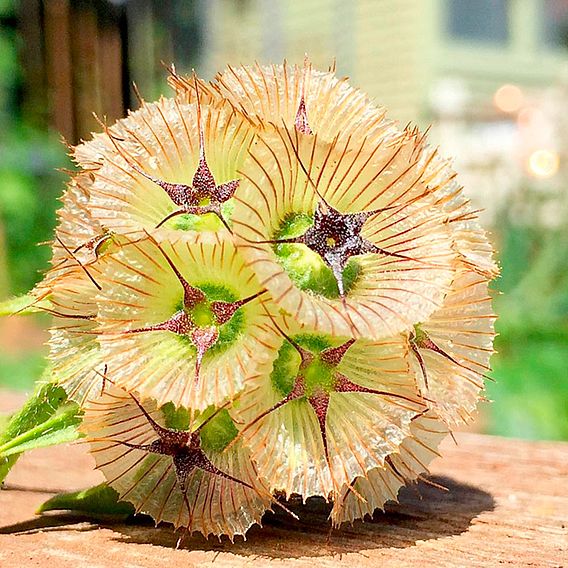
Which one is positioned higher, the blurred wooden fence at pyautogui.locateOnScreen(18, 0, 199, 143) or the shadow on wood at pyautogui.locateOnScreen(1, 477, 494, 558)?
the blurred wooden fence at pyautogui.locateOnScreen(18, 0, 199, 143)

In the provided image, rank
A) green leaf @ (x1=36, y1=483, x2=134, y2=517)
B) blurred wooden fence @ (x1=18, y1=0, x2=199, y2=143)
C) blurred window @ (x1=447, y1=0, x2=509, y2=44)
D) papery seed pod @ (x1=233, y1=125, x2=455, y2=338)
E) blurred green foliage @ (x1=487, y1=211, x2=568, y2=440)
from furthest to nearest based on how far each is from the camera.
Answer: blurred window @ (x1=447, y1=0, x2=509, y2=44)
blurred wooden fence @ (x1=18, y1=0, x2=199, y2=143)
blurred green foliage @ (x1=487, y1=211, x2=568, y2=440)
green leaf @ (x1=36, y1=483, x2=134, y2=517)
papery seed pod @ (x1=233, y1=125, x2=455, y2=338)

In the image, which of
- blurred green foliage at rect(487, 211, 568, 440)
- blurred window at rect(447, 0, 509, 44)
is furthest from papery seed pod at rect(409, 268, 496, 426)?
blurred window at rect(447, 0, 509, 44)

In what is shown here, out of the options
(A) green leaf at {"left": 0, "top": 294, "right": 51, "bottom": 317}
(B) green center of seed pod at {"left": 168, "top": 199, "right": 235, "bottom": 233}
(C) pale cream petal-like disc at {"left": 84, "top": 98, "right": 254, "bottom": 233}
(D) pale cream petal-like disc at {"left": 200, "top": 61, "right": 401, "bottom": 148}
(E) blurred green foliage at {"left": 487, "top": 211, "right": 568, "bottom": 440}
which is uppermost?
(D) pale cream petal-like disc at {"left": 200, "top": 61, "right": 401, "bottom": 148}

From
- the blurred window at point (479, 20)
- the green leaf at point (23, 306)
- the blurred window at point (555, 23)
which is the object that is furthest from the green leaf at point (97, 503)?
the blurred window at point (555, 23)

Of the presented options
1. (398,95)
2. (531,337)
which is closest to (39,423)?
(531,337)

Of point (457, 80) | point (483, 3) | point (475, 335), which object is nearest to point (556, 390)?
point (475, 335)

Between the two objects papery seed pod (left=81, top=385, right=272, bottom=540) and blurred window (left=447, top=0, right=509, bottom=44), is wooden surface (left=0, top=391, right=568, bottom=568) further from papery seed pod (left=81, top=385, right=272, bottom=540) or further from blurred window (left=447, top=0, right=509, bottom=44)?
blurred window (left=447, top=0, right=509, bottom=44)

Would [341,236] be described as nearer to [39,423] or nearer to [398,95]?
[39,423]

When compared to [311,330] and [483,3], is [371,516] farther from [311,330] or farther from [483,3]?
[483,3]
